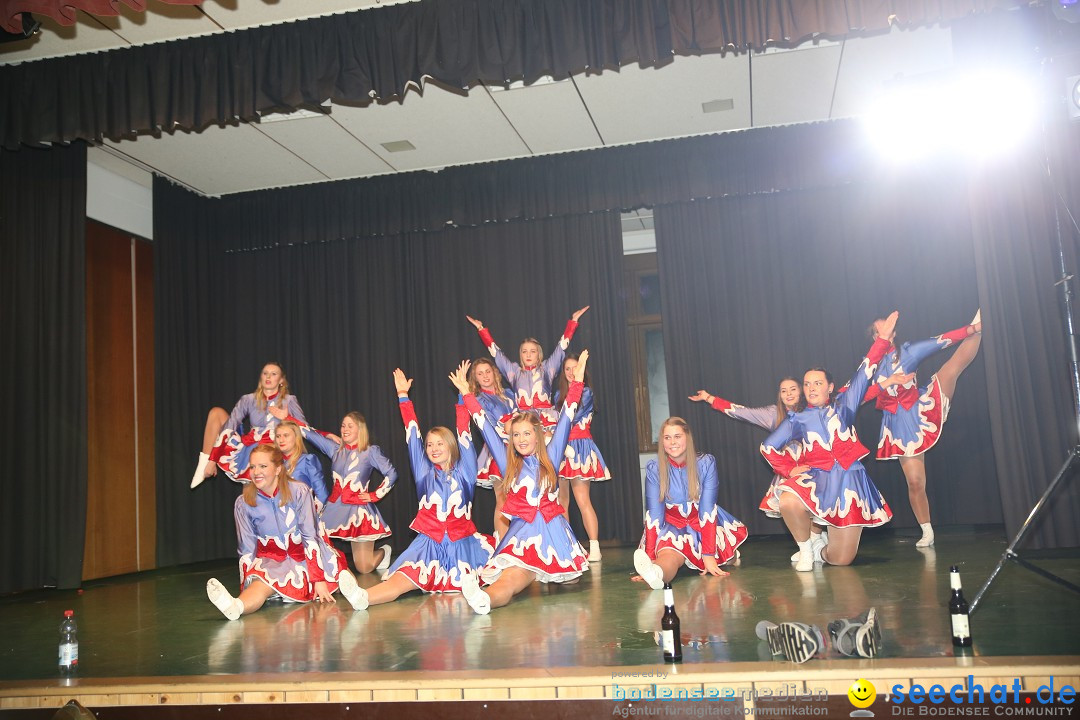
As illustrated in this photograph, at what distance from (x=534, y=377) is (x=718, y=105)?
8.61 ft

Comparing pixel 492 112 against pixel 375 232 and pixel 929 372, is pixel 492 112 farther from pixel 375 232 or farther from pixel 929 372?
pixel 929 372

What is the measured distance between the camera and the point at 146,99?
5.40 metres

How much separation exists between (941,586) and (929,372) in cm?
325

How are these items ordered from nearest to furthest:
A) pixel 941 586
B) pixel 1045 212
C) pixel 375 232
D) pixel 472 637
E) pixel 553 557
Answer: pixel 472 637
pixel 941 586
pixel 553 557
pixel 1045 212
pixel 375 232

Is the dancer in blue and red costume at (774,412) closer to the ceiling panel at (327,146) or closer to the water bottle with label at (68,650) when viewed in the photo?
the ceiling panel at (327,146)

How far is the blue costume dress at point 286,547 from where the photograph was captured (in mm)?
4762

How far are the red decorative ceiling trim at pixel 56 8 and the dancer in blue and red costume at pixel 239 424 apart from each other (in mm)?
3074

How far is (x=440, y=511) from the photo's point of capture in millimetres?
4867

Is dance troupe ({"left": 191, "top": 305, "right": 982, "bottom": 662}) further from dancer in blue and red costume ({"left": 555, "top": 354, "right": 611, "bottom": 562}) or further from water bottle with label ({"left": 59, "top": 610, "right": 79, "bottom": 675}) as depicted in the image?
water bottle with label ({"left": 59, "top": 610, "right": 79, "bottom": 675})

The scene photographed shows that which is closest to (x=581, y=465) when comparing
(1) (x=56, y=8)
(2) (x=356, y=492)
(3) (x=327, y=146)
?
(2) (x=356, y=492)

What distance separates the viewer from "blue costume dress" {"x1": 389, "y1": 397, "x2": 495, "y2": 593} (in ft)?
16.0

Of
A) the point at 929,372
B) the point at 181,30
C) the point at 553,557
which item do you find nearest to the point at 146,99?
the point at 181,30

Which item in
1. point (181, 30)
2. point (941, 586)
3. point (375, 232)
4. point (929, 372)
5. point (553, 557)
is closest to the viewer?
point (941, 586)

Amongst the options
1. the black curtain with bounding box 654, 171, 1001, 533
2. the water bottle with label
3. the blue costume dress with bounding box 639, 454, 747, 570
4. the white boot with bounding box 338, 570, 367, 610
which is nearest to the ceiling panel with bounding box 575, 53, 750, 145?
the black curtain with bounding box 654, 171, 1001, 533
